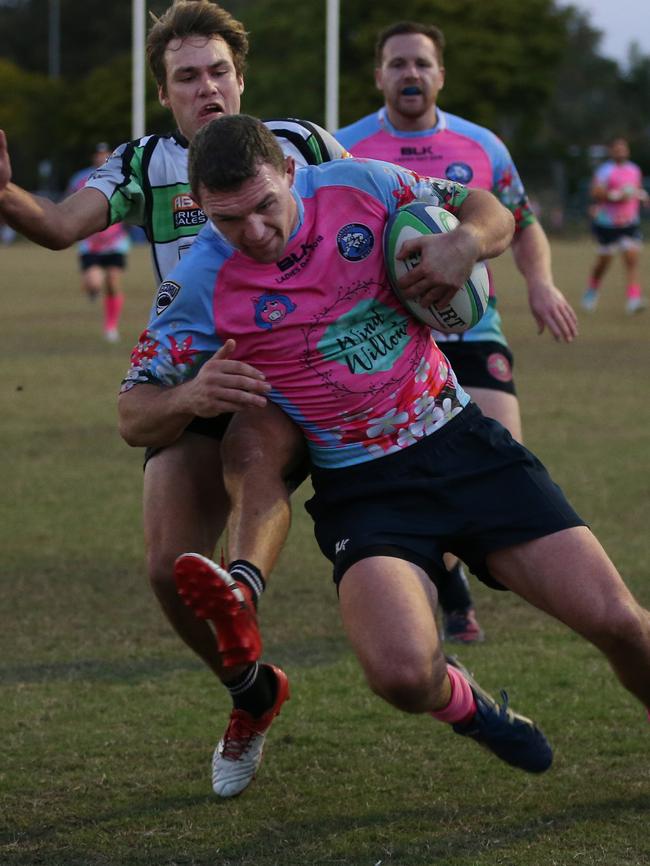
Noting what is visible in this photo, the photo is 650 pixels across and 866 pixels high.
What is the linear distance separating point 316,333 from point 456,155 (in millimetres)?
2816

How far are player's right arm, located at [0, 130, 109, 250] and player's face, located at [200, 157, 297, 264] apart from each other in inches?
26.8

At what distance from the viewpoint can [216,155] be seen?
13.2ft

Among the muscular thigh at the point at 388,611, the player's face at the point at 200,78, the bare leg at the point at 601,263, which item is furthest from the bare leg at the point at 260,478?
the bare leg at the point at 601,263

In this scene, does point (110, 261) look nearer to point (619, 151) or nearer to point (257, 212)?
point (619, 151)

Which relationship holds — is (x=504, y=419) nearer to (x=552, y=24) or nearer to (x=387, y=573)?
(x=387, y=573)

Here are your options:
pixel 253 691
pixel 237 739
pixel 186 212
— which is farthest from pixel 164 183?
pixel 237 739

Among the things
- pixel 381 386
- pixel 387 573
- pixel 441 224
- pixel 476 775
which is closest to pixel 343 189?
pixel 441 224

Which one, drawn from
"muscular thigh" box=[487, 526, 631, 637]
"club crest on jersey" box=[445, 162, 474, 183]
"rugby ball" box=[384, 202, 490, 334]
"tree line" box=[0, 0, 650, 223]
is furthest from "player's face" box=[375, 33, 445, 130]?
"tree line" box=[0, 0, 650, 223]

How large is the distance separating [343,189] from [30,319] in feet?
58.9

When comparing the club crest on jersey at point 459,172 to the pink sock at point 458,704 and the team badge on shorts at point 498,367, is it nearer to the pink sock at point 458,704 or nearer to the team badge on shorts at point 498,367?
the team badge on shorts at point 498,367

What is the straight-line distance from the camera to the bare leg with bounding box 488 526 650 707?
4074mm

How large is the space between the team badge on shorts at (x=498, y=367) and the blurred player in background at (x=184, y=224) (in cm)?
188

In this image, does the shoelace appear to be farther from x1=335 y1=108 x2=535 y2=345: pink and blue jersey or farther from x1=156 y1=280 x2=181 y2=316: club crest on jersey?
x1=335 y1=108 x2=535 y2=345: pink and blue jersey

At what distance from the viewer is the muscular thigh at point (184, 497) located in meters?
4.71
